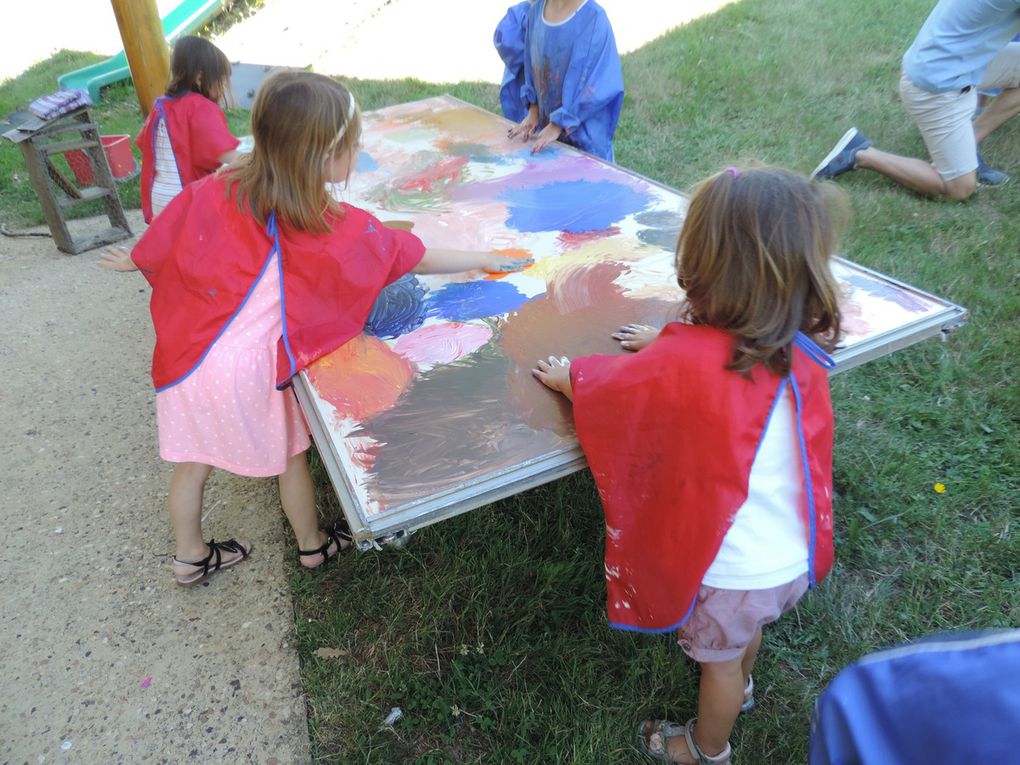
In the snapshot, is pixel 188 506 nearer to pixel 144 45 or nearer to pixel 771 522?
pixel 771 522

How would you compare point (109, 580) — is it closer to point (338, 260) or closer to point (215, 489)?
point (215, 489)

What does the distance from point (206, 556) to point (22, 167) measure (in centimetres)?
468

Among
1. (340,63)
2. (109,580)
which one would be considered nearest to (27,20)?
(340,63)

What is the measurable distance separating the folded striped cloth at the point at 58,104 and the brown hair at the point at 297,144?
300cm

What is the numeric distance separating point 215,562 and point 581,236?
5.04 feet

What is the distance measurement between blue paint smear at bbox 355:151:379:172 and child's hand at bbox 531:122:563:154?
2.23 ft

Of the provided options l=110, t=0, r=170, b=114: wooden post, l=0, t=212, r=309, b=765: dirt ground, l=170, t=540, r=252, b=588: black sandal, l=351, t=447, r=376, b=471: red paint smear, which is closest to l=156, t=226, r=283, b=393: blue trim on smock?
l=351, t=447, r=376, b=471: red paint smear

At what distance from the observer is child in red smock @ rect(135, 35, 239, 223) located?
2.88 meters

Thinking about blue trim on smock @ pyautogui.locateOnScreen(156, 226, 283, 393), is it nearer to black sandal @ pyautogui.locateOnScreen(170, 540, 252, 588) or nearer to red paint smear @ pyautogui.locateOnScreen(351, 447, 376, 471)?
red paint smear @ pyautogui.locateOnScreen(351, 447, 376, 471)

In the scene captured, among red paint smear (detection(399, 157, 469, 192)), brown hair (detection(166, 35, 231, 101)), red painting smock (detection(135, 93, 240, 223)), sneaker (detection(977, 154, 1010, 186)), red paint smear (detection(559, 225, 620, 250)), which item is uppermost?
brown hair (detection(166, 35, 231, 101))

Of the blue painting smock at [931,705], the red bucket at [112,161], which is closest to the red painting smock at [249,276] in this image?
the blue painting smock at [931,705]

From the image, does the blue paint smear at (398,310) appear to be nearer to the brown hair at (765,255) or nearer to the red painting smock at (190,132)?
the brown hair at (765,255)

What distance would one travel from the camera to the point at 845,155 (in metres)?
4.15

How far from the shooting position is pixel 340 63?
279 inches
